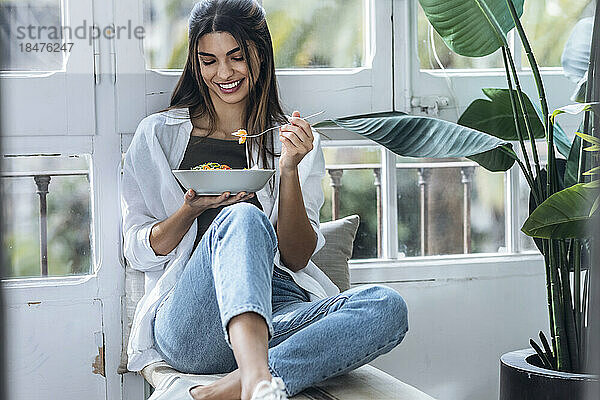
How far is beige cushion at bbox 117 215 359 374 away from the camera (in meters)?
1.60

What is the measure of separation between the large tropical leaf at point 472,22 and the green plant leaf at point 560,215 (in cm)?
38

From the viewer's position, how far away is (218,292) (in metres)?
1.12

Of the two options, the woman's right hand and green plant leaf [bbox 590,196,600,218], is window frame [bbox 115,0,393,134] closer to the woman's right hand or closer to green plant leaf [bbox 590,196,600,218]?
the woman's right hand

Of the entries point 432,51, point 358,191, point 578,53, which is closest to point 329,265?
point 358,191

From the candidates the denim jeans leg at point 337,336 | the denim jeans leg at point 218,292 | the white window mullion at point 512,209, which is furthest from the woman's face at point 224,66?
the white window mullion at point 512,209

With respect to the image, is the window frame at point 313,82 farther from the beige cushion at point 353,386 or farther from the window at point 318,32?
the beige cushion at point 353,386

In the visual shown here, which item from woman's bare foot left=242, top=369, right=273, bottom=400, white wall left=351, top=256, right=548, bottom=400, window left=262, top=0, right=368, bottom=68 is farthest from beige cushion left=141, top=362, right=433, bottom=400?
window left=262, top=0, right=368, bottom=68

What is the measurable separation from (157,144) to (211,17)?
30 centimetres

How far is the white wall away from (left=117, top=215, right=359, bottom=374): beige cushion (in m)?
0.19

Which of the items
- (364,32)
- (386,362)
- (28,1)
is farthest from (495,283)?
(28,1)

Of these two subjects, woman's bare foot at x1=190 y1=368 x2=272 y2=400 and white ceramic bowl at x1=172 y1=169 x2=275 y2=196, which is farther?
white ceramic bowl at x1=172 y1=169 x2=275 y2=196

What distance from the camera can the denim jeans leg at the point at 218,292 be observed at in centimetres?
108

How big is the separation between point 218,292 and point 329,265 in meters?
0.57

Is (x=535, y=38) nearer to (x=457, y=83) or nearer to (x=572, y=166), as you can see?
(x=457, y=83)
